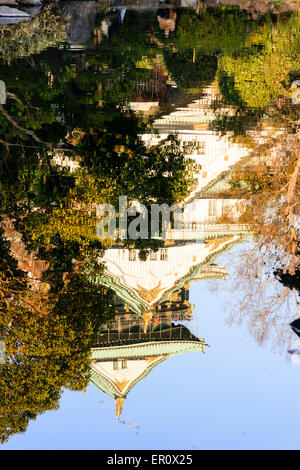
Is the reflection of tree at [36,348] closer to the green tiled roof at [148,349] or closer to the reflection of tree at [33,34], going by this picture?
the green tiled roof at [148,349]

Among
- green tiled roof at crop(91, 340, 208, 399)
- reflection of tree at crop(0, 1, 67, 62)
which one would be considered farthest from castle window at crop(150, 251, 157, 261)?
reflection of tree at crop(0, 1, 67, 62)

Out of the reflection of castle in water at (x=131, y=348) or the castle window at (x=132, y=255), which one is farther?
the reflection of castle in water at (x=131, y=348)

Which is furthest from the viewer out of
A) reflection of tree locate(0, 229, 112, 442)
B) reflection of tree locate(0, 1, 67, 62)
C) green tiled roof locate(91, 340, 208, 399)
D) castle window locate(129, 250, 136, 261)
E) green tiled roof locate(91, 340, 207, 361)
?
green tiled roof locate(91, 340, 207, 361)

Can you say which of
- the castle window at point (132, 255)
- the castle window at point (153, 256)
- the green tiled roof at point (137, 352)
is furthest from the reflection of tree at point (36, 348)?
the green tiled roof at point (137, 352)

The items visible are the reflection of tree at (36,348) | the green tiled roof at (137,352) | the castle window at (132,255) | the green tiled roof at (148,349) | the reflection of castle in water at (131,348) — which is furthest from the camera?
the green tiled roof at (148,349)

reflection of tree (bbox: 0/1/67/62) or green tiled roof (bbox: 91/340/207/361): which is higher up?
reflection of tree (bbox: 0/1/67/62)

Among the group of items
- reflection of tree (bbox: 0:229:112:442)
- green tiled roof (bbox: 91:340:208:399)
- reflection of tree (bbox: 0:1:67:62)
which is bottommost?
green tiled roof (bbox: 91:340:208:399)

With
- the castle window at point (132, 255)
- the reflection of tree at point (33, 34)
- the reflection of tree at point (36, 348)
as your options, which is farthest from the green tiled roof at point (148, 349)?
the reflection of tree at point (33, 34)

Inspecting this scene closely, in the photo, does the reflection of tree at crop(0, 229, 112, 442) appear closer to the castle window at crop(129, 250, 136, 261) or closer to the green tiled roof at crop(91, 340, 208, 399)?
the castle window at crop(129, 250, 136, 261)

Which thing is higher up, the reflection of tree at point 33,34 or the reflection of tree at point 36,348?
the reflection of tree at point 33,34

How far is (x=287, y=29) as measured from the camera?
2158 cm

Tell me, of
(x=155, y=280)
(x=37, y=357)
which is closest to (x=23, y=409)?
(x=37, y=357)

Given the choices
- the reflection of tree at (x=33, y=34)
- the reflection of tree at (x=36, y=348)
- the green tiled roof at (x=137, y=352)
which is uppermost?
the reflection of tree at (x=33, y=34)

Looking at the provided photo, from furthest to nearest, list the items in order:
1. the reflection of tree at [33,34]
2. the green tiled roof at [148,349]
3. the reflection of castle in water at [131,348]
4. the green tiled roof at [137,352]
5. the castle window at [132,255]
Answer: the green tiled roof at [148,349]
the green tiled roof at [137,352]
the reflection of castle in water at [131,348]
the castle window at [132,255]
the reflection of tree at [33,34]
